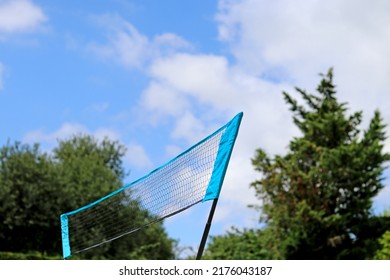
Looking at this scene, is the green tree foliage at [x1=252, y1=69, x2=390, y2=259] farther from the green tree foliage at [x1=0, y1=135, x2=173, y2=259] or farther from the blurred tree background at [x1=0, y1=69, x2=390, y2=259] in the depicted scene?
the green tree foliage at [x1=0, y1=135, x2=173, y2=259]

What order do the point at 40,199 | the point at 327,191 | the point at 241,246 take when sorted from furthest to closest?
the point at 40,199 < the point at 241,246 < the point at 327,191

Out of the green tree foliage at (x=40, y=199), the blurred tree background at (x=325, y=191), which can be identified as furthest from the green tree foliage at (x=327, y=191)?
the green tree foliage at (x=40, y=199)

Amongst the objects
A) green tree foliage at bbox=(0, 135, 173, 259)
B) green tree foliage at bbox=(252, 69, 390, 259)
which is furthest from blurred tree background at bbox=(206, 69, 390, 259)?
green tree foliage at bbox=(0, 135, 173, 259)

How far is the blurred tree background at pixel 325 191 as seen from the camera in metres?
22.7

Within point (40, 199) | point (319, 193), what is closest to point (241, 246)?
point (319, 193)

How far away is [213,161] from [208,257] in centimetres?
2078

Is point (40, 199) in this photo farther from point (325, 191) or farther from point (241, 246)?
point (325, 191)

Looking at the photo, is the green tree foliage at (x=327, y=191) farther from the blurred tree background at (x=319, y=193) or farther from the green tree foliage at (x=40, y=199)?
the green tree foliage at (x=40, y=199)

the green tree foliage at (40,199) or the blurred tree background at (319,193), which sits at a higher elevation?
the green tree foliage at (40,199)

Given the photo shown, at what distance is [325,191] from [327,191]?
106mm

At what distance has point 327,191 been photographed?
22891 millimetres
